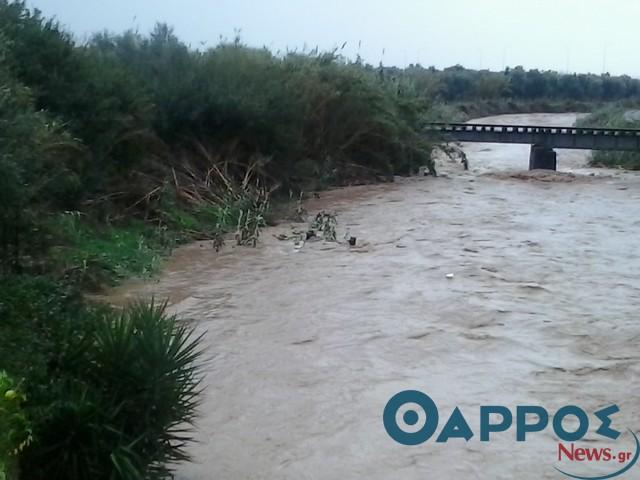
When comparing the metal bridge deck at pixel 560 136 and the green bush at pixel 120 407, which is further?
the metal bridge deck at pixel 560 136

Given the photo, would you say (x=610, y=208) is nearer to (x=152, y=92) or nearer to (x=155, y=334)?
(x=152, y=92)

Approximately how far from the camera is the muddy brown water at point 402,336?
24.1 ft

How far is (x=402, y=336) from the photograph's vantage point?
10750 mm

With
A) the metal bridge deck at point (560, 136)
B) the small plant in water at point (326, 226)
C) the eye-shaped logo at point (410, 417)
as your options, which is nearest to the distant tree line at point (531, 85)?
the metal bridge deck at point (560, 136)

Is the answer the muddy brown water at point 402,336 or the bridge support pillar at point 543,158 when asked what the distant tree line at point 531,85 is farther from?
the muddy brown water at point 402,336

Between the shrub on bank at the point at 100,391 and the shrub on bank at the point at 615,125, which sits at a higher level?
the shrub on bank at the point at 615,125

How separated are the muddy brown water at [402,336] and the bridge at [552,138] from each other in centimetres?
1385

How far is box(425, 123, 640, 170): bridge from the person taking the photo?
33938 mm

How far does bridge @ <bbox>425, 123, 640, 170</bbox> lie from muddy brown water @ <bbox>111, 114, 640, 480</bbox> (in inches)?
545

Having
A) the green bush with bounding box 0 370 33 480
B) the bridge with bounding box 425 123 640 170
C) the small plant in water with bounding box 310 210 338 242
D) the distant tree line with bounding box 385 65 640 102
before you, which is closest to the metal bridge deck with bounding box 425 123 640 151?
the bridge with bounding box 425 123 640 170

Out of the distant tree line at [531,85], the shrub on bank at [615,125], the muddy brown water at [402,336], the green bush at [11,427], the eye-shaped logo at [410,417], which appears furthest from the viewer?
the distant tree line at [531,85]

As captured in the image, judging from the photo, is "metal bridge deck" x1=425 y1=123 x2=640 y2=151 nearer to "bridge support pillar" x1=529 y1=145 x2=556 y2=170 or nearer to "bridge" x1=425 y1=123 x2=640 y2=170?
"bridge" x1=425 y1=123 x2=640 y2=170

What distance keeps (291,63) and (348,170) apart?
147 inches

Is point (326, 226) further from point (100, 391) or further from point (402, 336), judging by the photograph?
point (100, 391)
